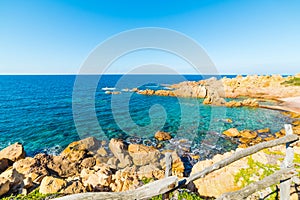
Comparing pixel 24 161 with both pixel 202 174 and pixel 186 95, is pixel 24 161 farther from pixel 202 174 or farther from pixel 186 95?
pixel 186 95

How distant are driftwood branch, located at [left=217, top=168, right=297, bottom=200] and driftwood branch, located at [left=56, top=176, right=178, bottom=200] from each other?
796 mm

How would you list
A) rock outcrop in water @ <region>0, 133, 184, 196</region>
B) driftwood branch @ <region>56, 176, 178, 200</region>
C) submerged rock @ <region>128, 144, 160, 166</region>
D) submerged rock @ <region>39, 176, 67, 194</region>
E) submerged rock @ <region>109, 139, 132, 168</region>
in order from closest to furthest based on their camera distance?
driftwood branch @ <region>56, 176, 178, 200</region>, submerged rock @ <region>39, 176, 67, 194</region>, rock outcrop in water @ <region>0, 133, 184, 196</region>, submerged rock @ <region>109, 139, 132, 168</region>, submerged rock @ <region>128, 144, 160, 166</region>

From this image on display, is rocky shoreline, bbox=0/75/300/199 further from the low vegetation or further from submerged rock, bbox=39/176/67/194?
the low vegetation

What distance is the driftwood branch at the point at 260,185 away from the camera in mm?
2451

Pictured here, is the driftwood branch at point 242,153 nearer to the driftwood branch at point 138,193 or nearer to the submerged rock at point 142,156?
the driftwood branch at point 138,193

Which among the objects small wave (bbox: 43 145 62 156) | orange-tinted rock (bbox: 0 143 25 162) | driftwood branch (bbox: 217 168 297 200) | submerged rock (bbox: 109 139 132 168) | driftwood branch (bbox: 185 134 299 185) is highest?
driftwood branch (bbox: 185 134 299 185)

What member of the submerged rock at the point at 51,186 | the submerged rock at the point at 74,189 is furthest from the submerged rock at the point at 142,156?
the submerged rock at the point at 51,186

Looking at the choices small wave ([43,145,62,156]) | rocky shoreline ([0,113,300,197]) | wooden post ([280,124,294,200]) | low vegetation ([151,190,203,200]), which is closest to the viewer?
wooden post ([280,124,294,200])

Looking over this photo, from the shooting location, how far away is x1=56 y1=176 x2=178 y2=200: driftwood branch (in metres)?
1.74

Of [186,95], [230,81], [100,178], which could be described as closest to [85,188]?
[100,178]

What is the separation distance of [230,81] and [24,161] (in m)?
48.4

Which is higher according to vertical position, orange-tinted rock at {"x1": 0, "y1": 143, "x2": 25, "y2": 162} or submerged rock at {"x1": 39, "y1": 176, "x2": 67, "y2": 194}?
submerged rock at {"x1": 39, "y1": 176, "x2": 67, "y2": 194}

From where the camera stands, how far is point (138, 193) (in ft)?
6.46

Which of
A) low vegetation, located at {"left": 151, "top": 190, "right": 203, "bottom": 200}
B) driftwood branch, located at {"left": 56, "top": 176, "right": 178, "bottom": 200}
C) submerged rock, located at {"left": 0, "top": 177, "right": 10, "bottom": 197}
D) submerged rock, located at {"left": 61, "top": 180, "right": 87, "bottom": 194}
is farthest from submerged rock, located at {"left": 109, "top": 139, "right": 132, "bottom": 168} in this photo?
driftwood branch, located at {"left": 56, "top": 176, "right": 178, "bottom": 200}
